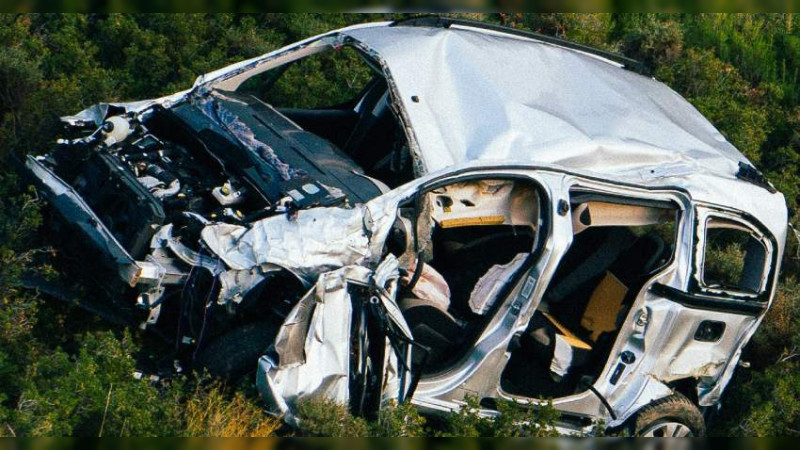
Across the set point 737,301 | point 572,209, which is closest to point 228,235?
point 572,209

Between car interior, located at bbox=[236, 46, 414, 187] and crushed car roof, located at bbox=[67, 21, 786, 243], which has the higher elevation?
crushed car roof, located at bbox=[67, 21, 786, 243]

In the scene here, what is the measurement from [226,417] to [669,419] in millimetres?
2708

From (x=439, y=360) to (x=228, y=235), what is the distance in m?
1.38

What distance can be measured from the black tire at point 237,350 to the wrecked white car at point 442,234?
1 centimetres

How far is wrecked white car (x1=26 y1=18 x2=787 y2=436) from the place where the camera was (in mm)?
5992

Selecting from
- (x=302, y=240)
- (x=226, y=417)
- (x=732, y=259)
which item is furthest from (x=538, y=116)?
(x=732, y=259)

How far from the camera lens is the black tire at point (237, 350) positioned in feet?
20.0

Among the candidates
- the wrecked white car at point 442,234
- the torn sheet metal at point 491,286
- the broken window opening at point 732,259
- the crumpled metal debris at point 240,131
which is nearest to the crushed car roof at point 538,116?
the wrecked white car at point 442,234

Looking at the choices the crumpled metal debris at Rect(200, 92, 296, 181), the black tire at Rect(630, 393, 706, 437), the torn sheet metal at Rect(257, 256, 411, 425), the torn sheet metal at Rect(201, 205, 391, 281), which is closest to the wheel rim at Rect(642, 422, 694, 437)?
the black tire at Rect(630, 393, 706, 437)

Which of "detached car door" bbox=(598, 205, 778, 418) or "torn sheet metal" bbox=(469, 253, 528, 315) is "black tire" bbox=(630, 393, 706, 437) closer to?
"detached car door" bbox=(598, 205, 778, 418)

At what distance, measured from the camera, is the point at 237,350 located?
20.0ft

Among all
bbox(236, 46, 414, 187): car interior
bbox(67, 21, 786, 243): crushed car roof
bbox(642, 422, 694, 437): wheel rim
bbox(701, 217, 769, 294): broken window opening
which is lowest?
bbox(642, 422, 694, 437): wheel rim

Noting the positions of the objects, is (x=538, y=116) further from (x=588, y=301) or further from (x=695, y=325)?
(x=695, y=325)

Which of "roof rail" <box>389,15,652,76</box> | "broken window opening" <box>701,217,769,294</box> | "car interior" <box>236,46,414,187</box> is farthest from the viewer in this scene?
"roof rail" <box>389,15,652,76</box>
